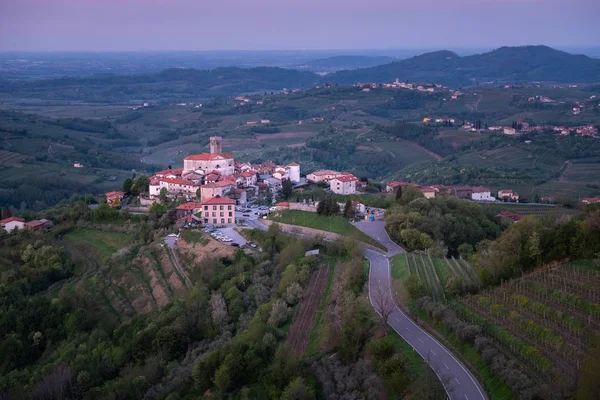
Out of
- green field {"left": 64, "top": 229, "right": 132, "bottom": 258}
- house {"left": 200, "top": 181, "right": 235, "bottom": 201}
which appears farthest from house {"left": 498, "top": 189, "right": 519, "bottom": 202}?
green field {"left": 64, "top": 229, "right": 132, "bottom": 258}

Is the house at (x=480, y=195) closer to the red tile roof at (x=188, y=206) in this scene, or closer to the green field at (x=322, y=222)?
the green field at (x=322, y=222)

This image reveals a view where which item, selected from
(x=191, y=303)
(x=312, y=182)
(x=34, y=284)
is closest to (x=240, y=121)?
(x=312, y=182)

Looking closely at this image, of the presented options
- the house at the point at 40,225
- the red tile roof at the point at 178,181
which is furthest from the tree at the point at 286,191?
the house at the point at 40,225

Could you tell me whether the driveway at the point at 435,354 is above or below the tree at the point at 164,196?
above

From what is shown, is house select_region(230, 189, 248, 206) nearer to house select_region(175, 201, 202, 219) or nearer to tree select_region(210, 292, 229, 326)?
house select_region(175, 201, 202, 219)

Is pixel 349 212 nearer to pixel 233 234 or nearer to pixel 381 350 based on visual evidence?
pixel 233 234

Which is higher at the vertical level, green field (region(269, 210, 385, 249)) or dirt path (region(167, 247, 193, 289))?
green field (region(269, 210, 385, 249))

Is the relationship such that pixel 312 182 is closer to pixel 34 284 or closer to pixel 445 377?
pixel 34 284
